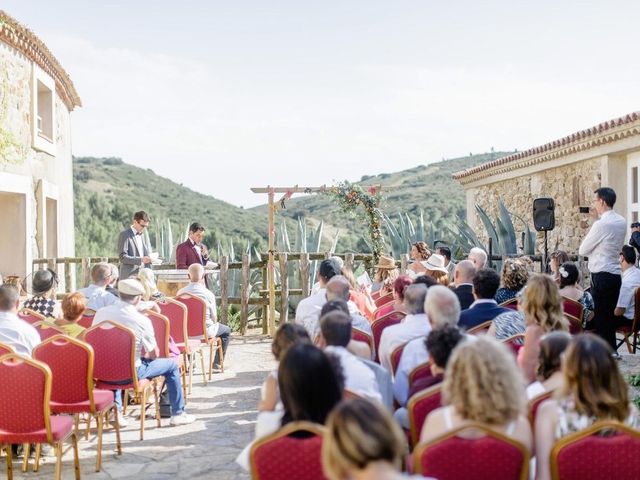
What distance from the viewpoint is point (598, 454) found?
8.45ft

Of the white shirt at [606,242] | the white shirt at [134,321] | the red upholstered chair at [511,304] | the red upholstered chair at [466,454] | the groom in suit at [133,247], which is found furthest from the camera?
the groom in suit at [133,247]

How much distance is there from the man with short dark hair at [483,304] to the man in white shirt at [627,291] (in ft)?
10.2

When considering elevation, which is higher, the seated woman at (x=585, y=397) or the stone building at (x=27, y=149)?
the stone building at (x=27, y=149)

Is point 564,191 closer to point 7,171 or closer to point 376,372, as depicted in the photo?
point 7,171

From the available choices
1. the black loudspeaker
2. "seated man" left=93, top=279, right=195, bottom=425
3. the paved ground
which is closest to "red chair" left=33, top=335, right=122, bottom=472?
the paved ground

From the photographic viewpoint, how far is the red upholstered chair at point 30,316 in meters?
5.97

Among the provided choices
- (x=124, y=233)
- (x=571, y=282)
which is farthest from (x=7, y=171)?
(x=571, y=282)

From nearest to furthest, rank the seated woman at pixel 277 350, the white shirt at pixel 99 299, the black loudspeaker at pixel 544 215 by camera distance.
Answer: the seated woman at pixel 277 350, the white shirt at pixel 99 299, the black loudspeaker at pixel 544 215

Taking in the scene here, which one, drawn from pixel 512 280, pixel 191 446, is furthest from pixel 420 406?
pixel 512 280

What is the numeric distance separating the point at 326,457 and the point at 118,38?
916 inches

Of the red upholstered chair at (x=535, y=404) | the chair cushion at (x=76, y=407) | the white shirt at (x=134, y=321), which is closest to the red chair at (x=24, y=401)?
the chair cushion at (x=76, y=407)

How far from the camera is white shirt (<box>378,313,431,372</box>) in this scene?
15.3 ft

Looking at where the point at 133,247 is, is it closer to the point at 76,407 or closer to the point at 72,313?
the point at 72,313

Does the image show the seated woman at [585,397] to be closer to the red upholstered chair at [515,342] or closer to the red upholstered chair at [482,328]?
the red upholstered chair at [515,342]
